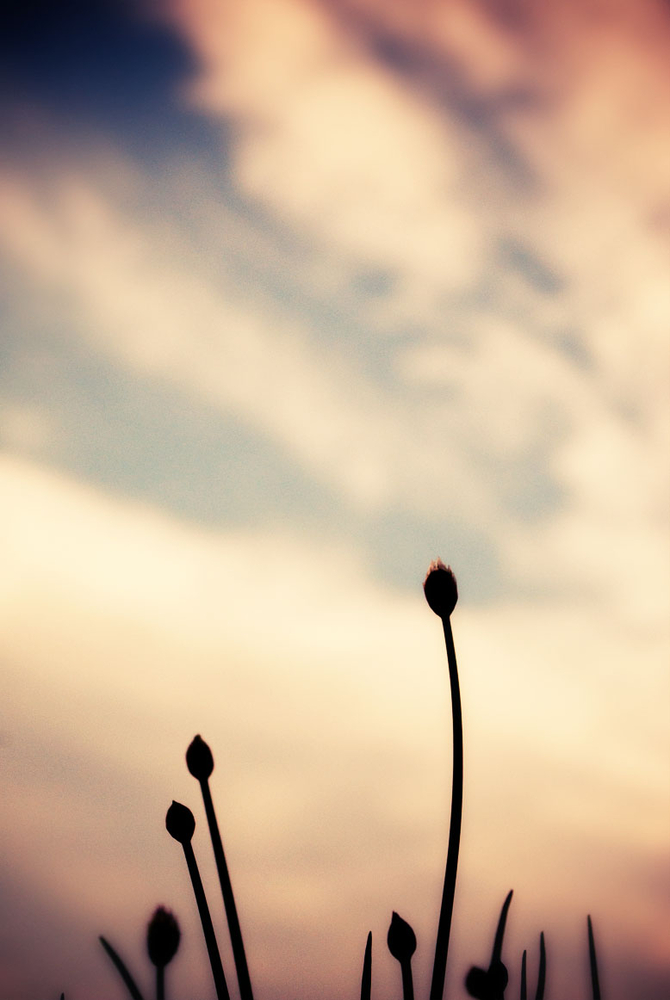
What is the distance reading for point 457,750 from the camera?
1524 millimetres

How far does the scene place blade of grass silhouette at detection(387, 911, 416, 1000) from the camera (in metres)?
1.66

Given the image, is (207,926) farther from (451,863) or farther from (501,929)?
(501,929)

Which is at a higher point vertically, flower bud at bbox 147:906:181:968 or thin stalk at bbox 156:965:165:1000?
flower bud at bbox 147:906:181:968

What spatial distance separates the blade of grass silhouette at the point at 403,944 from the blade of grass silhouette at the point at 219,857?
30cm

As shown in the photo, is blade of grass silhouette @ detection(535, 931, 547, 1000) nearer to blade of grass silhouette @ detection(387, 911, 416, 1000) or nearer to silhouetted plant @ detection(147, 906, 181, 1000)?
blade of grass silhouette @ detection(387, 911, 416, 1000)

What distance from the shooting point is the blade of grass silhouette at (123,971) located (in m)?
2.06

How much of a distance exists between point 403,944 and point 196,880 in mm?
455

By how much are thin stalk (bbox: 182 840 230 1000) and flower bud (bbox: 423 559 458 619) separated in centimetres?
65

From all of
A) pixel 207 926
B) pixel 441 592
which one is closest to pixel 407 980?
pixel 207 926

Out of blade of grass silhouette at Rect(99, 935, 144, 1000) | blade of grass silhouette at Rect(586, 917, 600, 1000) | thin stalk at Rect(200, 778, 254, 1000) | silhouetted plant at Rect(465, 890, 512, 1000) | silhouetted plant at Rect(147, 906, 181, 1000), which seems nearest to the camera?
thin stalk at Rect(200, 778, 254, 1000)

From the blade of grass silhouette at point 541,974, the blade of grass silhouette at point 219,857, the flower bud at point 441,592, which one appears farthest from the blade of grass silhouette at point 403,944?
the blade of grass silhouette at point 541,974

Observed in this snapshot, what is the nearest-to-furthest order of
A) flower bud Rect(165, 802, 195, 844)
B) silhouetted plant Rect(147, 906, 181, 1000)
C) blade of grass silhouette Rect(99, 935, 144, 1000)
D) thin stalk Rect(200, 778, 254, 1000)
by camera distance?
thin stalk Rect(200, 778, 254, 1000), flower bud Rect(165, 802, 195, 844), silhouetted plant Rect(147, 906, 181, 1000), blade of grass silhouette Rect(99, 935, 144, 1000)

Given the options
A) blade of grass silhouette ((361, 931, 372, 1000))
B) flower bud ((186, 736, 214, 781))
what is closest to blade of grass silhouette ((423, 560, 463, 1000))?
blade of grass silhouette ((361, 931, 372, 1000))

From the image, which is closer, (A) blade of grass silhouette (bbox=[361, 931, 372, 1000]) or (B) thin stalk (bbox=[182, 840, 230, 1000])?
(B) thin stalk (bbox=[182, 840, 230, 1000])
